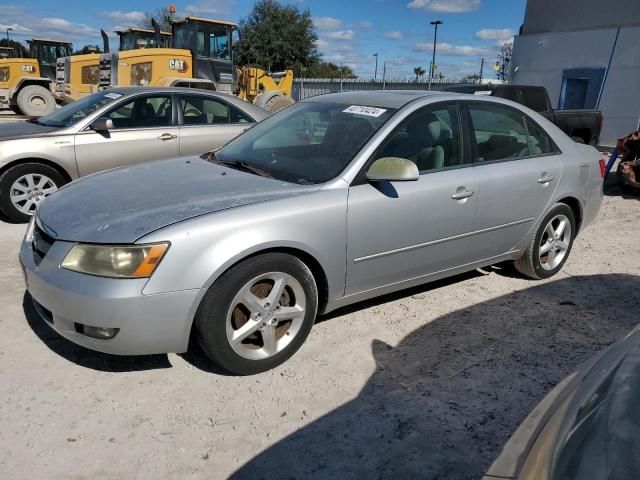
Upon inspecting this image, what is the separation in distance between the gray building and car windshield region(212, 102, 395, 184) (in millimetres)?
14029

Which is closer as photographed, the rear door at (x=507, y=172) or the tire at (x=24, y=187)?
the rear door at (x=507, y=172)

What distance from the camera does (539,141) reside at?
4.23m

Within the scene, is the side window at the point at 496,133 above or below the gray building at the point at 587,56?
below

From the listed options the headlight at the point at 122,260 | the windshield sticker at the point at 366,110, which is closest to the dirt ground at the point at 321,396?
the headlight at the point at 122,260

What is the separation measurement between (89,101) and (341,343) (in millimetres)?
4729

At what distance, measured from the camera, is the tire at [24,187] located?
562 centimetres

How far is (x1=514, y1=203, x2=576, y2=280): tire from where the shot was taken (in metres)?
4.28

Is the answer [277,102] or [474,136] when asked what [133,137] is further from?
[277,102]

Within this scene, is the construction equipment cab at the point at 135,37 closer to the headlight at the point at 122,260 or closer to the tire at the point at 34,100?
the tire at the point at 34,100

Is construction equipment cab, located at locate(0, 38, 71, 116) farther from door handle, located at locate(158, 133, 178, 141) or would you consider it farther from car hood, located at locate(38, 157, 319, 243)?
car hood, located at locate(38, 157, 319, 243)

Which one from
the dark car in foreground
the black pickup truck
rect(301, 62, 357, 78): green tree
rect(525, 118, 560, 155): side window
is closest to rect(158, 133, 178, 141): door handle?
rect(525, 118, 560, 155): side window

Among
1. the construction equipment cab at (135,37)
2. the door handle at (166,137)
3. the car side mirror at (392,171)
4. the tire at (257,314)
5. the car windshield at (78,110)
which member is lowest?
the tire at (257,314)

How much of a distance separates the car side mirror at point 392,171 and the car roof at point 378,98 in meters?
0.63

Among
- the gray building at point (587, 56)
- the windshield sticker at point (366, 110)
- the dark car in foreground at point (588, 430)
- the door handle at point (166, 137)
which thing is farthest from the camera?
the gray building at point (587, 56)
